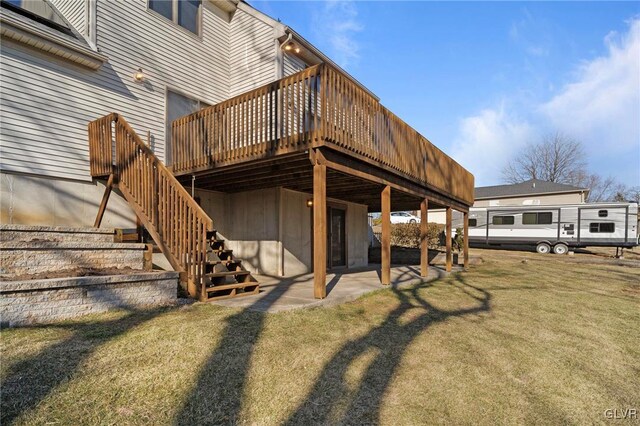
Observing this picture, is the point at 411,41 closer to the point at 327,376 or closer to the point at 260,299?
the point at 260,299

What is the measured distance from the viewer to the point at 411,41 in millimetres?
14070

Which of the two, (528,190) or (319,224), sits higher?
(528,190)

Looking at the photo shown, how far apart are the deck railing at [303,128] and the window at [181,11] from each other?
297cm

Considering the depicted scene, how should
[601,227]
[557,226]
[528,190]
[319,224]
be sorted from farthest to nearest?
1. [528,190]
2. [557,226]
3. [601,227]
4. [319,224]

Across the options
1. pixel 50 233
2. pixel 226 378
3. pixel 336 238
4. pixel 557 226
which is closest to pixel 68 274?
pixel 50 233

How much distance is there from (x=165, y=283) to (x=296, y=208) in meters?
4.54

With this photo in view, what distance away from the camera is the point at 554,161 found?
3616 centimetres

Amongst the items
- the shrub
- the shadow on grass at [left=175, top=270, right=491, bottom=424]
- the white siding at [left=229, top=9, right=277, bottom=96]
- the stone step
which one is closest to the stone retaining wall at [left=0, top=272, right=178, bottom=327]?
the shadow on grass at [left=175, top=270, right=491, bottom=424]

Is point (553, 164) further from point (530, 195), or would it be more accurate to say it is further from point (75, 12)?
point (75, 12)

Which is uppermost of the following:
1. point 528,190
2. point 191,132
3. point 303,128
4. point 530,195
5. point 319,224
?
point 191,132

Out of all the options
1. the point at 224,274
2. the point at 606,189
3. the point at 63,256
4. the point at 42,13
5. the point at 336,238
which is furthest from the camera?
the point at 606,189

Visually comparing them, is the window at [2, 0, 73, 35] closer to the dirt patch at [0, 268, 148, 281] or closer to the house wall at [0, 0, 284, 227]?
the house wall at [0, 0, 284, 227]

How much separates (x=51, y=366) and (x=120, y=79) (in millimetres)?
6334

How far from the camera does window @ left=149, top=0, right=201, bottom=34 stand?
798 cm
